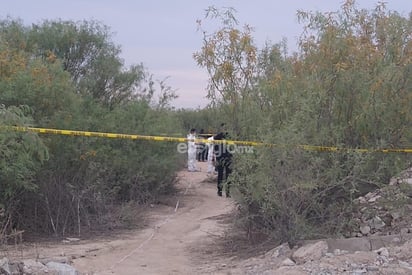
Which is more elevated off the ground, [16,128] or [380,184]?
[16,128]

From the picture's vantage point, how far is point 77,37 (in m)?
18.3

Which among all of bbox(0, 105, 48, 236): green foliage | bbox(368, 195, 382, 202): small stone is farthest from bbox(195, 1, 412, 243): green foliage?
bbox(0, 105, 48, 236): green foliage

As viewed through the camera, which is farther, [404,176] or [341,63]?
[404,176]

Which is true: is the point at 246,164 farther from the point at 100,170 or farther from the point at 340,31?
the point at 100,170

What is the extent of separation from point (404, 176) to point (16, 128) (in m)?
5.65

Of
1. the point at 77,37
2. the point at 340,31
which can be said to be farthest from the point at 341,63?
the point at 77,37

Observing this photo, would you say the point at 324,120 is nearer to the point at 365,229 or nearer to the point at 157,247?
the point at 365,229

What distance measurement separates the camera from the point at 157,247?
1024 cm

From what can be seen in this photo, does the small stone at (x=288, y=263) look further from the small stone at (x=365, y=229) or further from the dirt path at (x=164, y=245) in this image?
the small stone at (x=365, y=229)

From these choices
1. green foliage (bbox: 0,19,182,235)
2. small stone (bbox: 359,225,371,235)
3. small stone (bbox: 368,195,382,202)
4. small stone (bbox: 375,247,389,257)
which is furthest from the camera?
green foliage (bbox: 0,19,182,235)

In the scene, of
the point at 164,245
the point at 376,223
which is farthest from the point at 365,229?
the point at 164,245

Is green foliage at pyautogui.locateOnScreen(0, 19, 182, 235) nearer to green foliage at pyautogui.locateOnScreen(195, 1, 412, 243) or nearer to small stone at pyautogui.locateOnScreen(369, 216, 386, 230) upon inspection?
green foliage at pyautogui.locateOnScreen(195, 1, 412, 243)

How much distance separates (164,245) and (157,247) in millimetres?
205

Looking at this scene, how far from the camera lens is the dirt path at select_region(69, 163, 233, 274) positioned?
8786 mm
